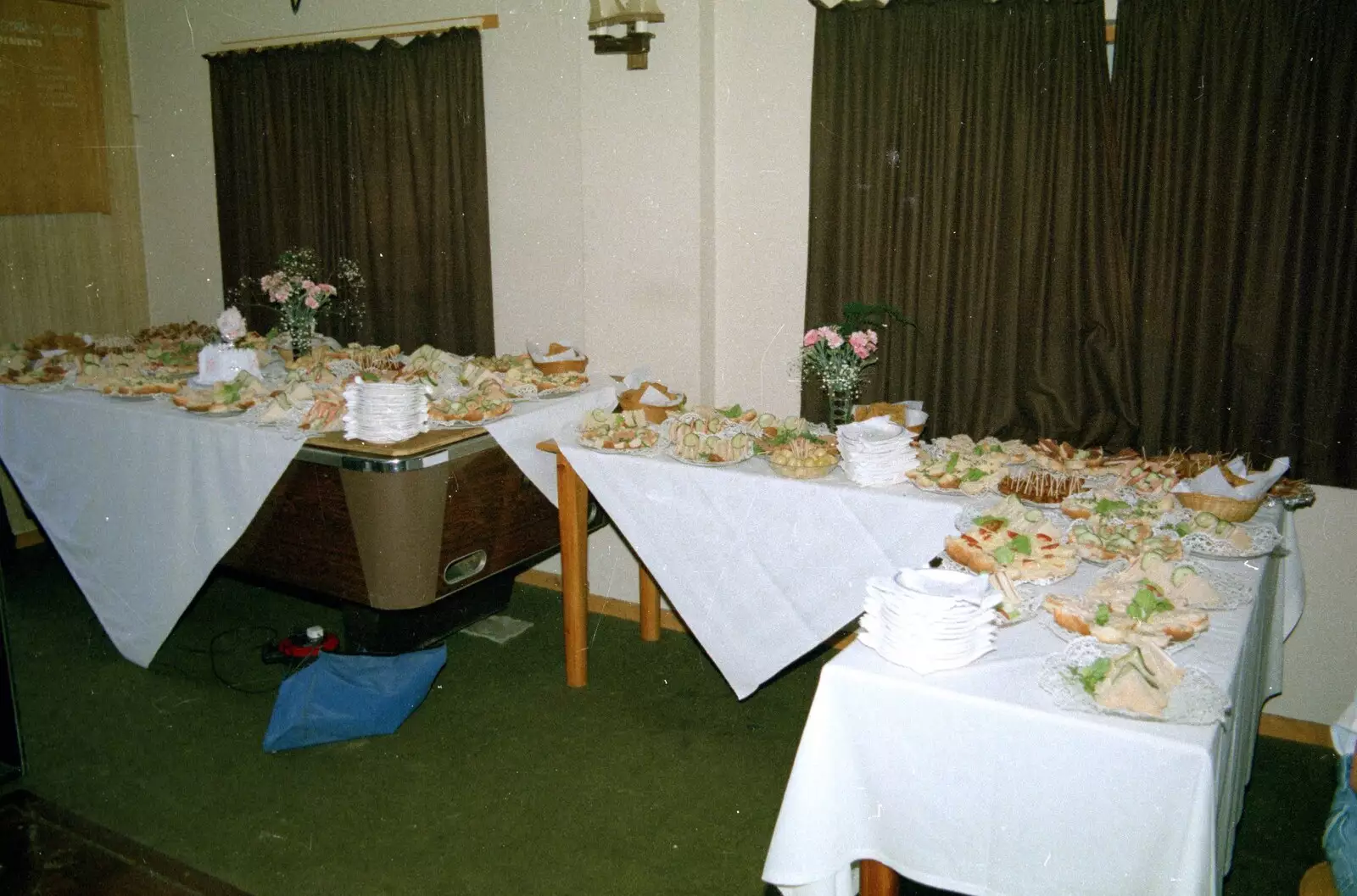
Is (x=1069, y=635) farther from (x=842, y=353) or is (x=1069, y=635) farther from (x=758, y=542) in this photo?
(x=842, y=353)

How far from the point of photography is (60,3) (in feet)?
16.4

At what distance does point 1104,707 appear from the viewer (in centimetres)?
160

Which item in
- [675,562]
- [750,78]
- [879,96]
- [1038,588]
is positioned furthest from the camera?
[750,78]

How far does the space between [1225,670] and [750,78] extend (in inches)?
104

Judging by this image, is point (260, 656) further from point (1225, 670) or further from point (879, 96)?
point (1225, 670)

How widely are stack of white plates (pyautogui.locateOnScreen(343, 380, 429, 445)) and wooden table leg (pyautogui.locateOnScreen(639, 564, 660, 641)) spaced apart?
1081 millimetres

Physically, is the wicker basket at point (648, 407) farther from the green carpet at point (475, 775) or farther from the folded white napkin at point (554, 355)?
the green carpet at point (475, 775)

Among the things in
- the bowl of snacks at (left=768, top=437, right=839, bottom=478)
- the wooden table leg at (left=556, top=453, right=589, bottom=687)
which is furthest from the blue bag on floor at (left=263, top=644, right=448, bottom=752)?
the bowl of snacks at (left=768, top=437, right=839, bottom=478)

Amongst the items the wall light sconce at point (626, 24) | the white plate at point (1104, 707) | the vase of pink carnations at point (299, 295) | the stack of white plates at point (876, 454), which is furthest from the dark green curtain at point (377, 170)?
the white plate at point (1104, 707)

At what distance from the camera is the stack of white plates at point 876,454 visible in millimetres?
2857

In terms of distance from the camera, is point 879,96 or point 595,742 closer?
point 595,742

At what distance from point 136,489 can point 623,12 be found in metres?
2.34

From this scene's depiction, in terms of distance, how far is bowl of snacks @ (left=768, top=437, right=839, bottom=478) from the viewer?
9.61 feet

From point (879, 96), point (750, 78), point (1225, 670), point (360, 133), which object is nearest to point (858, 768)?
point (1225, 670)
